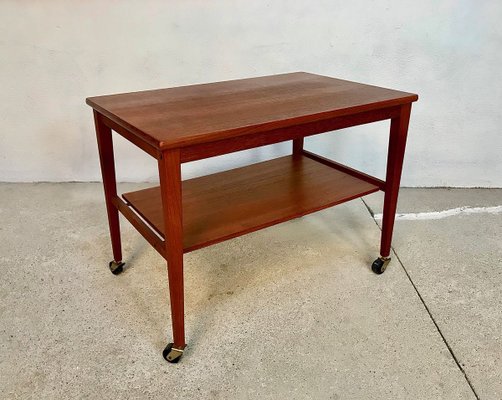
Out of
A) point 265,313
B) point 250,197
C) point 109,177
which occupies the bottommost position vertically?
point 265,313

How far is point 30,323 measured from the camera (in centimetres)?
157

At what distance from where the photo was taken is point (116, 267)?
6.04ft

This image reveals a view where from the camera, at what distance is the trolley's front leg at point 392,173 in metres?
1.67

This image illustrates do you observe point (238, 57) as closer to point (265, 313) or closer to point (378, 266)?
point (378, 266)

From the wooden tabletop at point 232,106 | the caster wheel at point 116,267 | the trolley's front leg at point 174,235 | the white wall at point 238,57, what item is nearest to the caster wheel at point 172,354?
the trolley's front leg at point 174,235

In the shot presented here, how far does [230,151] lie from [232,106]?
245mm

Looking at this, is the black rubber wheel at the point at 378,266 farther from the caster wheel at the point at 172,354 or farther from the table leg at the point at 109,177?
the table leg at the point at 109,177

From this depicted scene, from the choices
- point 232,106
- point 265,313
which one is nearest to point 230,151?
point 232,106

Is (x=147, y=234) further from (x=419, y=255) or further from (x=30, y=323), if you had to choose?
(x=419, y=255)

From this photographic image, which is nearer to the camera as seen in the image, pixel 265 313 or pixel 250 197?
pixel 265 313

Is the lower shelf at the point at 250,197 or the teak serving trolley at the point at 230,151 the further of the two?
the lower shelf at the point at 250,197

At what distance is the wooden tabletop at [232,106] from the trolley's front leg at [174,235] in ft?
0.21

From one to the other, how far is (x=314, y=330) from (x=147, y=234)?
0.64m

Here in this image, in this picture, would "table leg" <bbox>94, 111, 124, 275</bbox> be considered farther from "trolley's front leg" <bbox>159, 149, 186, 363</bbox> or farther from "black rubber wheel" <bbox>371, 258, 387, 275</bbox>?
"black rubber wheel" <bbox>371, 258, 387, 275</bbox>
